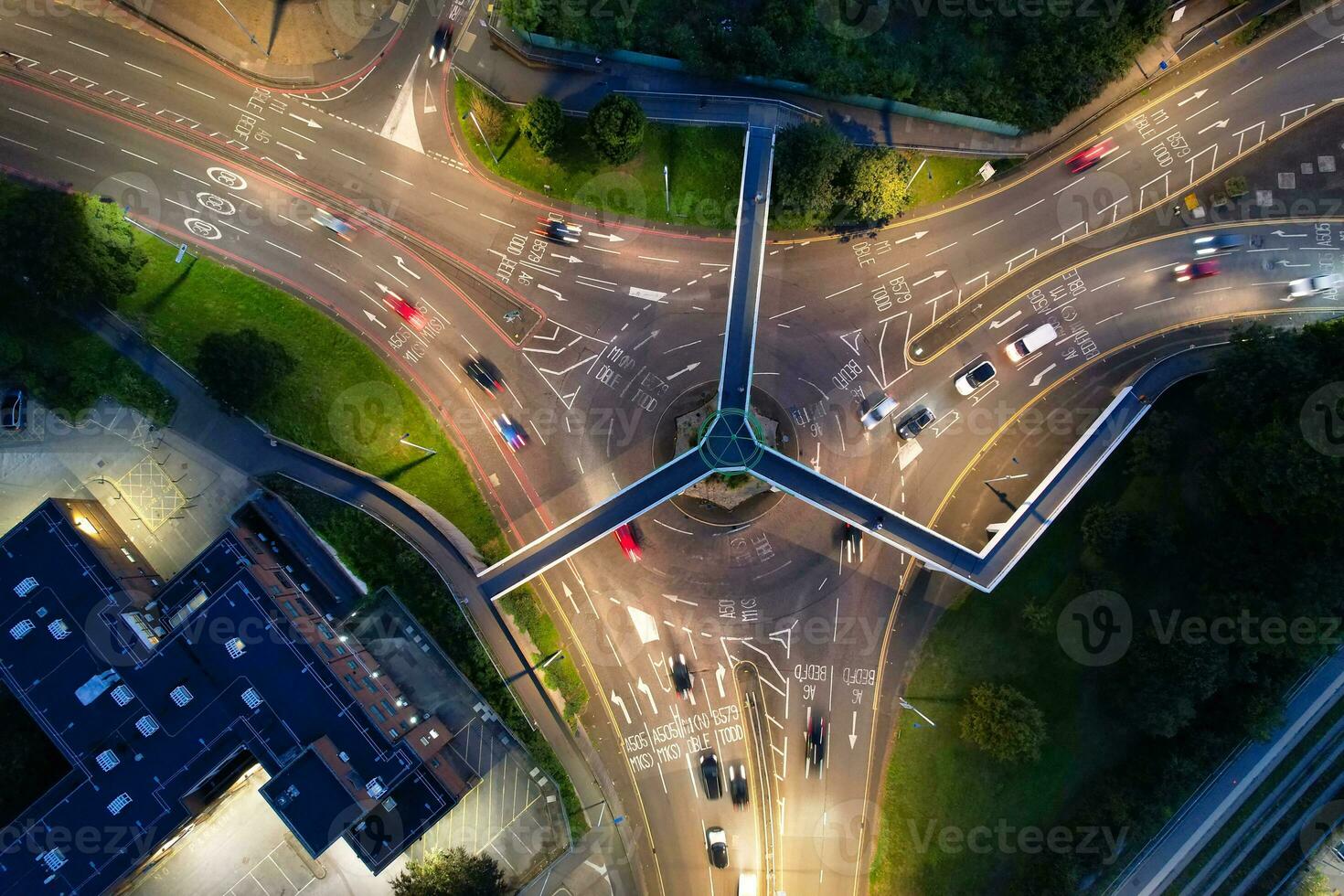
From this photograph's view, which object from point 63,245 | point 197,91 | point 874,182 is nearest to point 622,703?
point 874,182

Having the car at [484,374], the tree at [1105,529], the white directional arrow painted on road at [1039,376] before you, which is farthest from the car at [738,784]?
the white directional arrow painted on road at [1039,376]

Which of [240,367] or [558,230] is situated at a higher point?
[240,367]

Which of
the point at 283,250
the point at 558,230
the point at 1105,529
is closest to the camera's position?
the point at 1105,529

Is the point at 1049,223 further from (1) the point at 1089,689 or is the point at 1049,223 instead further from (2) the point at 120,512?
(2) the point at 120,512

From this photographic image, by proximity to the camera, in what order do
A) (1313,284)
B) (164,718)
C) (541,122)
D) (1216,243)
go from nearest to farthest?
(164,718) < (541,122) < (1313,284) < (1216,243)

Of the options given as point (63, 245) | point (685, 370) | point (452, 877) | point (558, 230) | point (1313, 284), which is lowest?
point (1313, 284)

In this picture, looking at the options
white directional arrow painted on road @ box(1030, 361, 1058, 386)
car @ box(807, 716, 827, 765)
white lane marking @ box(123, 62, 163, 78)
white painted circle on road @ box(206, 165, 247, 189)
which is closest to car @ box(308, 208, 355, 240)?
white painted circle on road @ box(206, 165, 247, 189)

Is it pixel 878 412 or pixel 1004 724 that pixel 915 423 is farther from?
pixel 1004 724

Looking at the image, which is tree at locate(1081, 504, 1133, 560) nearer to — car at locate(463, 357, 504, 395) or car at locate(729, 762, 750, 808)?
car at locate(729, 762, 750, 808)
